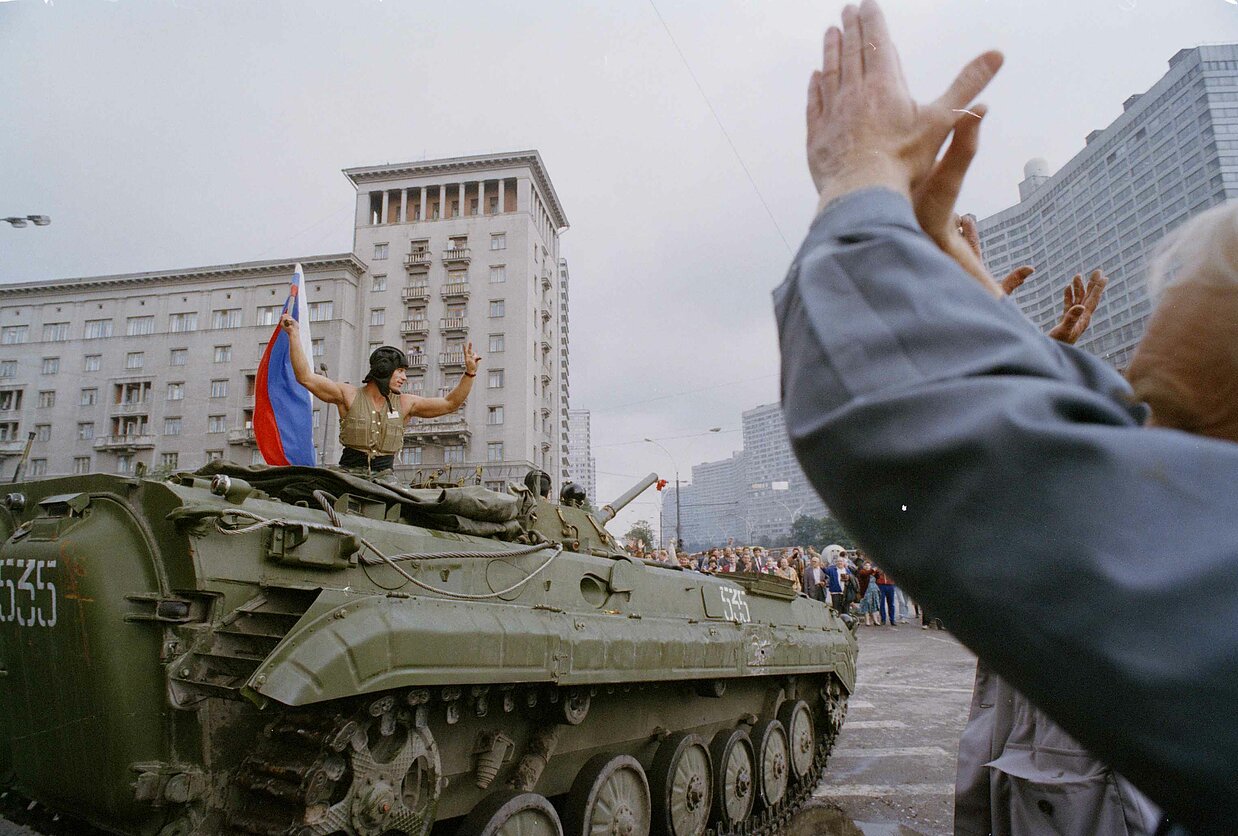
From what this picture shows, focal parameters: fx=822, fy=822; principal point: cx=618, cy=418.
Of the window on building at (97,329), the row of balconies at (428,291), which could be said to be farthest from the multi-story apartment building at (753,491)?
the window on building at (97,329)

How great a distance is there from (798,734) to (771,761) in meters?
0.74

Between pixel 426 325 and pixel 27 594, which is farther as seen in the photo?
pixel 426 325

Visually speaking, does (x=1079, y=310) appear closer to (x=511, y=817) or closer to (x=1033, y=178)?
(x=1033, y=178)

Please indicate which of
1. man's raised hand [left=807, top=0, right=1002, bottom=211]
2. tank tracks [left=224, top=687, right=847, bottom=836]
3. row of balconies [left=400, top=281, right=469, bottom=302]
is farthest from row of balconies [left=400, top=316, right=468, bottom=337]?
man's raised hand [left=807, top=0, right=1002, bottom=211]

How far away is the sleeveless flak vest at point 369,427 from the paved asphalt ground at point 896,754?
3.89 metres

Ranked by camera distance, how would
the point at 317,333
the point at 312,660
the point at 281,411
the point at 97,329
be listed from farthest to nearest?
1. the point at 97,329
2. the point at 317,333
3. the point at 281,411
4. the point at 312,660

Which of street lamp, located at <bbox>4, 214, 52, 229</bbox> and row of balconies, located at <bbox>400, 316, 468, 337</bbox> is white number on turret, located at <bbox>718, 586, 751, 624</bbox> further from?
row of balconies, located at <bbox>400, 316, 468, 337</bbox>

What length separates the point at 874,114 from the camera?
38.9 inches

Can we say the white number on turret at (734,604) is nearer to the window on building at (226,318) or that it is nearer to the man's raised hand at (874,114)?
the man's raised hand at (874,114)

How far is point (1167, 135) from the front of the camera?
3.14 meters

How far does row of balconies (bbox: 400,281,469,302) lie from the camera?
49.1 meters

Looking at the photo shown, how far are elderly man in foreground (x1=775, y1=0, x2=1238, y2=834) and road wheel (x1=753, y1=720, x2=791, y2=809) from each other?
6.93m

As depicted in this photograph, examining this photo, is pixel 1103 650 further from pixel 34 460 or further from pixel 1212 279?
pixel 34 460

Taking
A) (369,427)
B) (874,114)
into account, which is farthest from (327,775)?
(874,114)
